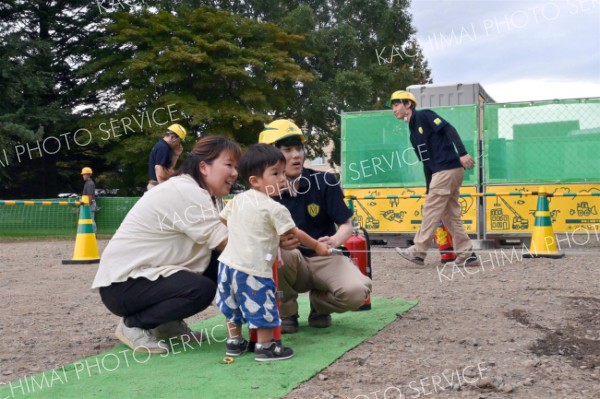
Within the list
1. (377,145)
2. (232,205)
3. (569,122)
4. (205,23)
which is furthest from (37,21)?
(232,205)

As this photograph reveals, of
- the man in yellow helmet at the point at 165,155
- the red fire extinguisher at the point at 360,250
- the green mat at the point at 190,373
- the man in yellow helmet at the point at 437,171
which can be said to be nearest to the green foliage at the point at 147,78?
the man in yellow helmet at the point at 165,155

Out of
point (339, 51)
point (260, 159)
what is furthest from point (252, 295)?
point (339, 51)

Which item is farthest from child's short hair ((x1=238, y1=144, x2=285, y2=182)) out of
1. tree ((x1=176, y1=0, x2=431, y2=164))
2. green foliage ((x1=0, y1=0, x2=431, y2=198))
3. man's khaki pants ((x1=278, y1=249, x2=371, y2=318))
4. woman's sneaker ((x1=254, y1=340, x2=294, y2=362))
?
tree ((x1=176, y1=0, x2=431, y2=164))

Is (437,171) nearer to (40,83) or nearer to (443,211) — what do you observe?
(443,211)

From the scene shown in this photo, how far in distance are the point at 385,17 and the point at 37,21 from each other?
550 inches

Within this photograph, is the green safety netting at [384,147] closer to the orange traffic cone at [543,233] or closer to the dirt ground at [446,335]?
the orange traffic cone at [543,233]

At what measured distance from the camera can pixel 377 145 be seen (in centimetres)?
1250

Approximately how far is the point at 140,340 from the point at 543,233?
6.34 meters

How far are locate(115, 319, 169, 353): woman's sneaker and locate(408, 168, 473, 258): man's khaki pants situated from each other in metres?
4.53

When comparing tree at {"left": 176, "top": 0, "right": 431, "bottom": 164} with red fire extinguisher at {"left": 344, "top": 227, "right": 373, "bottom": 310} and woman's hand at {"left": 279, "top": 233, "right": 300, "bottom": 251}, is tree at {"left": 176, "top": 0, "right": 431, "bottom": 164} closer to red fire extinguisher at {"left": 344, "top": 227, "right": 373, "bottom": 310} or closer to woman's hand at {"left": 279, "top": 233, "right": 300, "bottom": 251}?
red fire extinguisher at {"left": 344, "top": 227, "right": 373, "bottom": 310}

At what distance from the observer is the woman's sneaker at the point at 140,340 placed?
13.4 feet

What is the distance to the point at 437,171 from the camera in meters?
8.08

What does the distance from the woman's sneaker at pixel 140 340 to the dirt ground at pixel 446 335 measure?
0.22 metres

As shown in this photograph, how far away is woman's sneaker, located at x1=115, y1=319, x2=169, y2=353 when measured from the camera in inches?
160
